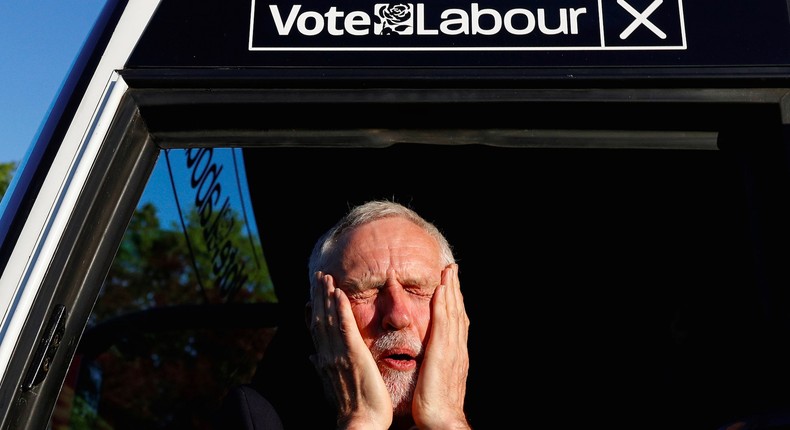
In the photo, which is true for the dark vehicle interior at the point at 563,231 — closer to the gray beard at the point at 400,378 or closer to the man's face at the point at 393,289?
the man's face at the point at 393,289

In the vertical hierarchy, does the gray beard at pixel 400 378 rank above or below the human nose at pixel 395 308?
below

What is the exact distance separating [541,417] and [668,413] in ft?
1.31

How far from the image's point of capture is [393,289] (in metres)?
2.31

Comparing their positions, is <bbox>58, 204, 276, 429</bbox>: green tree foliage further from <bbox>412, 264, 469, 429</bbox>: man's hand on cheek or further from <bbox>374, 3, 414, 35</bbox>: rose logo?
<bbox>374, 3, 414, 35</bbox>: rose logo

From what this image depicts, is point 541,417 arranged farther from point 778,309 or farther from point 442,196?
point 778,309

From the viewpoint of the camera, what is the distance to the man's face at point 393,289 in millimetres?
2207

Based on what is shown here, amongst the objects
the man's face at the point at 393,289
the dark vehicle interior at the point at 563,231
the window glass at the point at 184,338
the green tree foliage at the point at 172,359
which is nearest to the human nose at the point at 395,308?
the man's face at the point at 393,289

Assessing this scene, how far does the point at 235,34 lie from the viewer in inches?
70.0

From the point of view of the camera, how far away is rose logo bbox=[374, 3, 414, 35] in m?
1.78

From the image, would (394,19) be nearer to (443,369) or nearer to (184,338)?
(443,369)

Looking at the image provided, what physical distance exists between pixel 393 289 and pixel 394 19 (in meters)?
0.77

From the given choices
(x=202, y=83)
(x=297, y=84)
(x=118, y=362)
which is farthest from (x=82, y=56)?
(x=118, y=362)

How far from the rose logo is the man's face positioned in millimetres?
750

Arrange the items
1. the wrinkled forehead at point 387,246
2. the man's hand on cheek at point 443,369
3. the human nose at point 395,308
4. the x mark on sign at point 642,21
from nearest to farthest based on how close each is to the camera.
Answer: the x mark on sign at point 642,21 → the man's hand on cheek at point 443,369 → the human nose at point 395,308 → the wrinkled forehead at point 387,246
